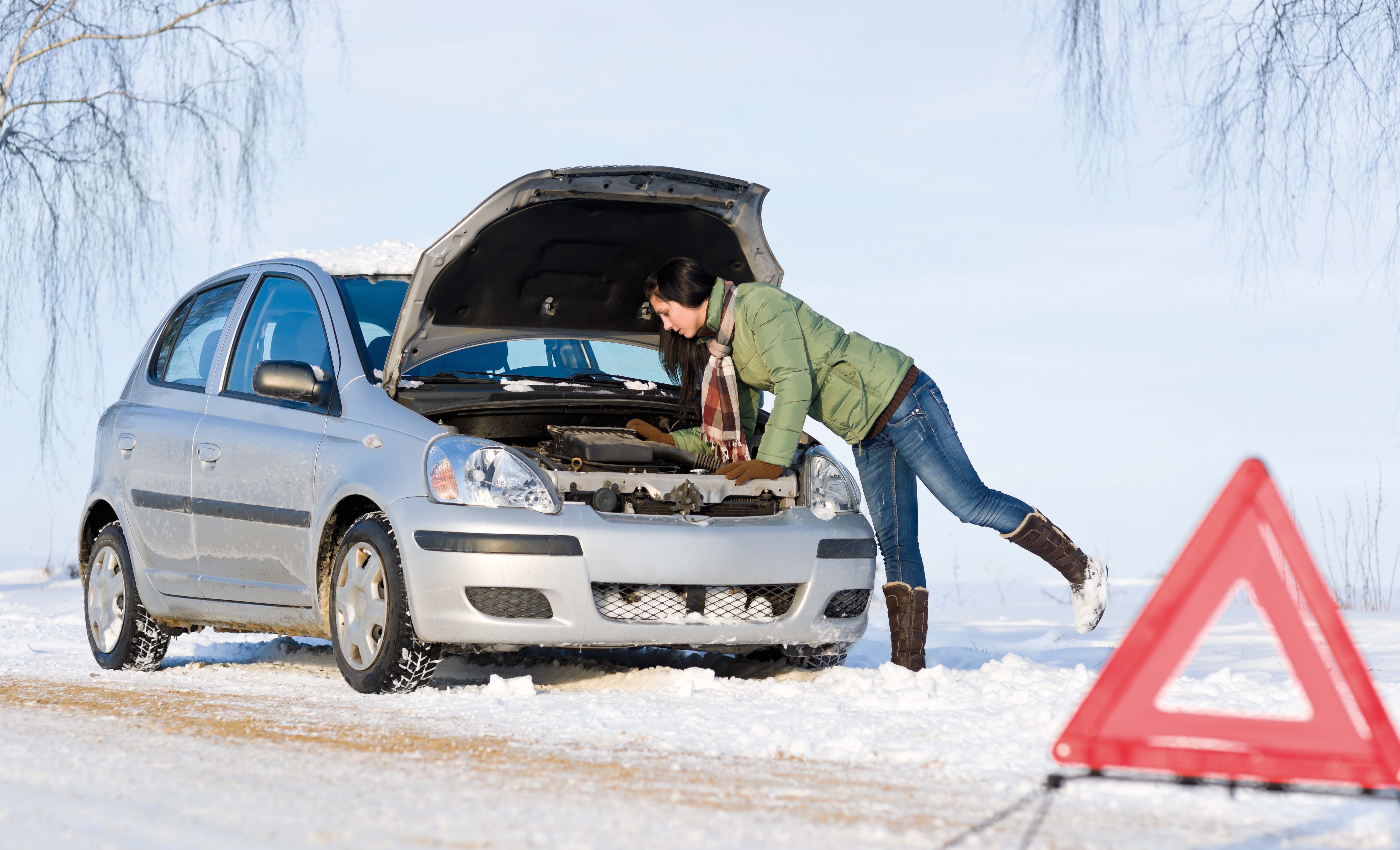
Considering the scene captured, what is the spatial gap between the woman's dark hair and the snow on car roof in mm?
1122

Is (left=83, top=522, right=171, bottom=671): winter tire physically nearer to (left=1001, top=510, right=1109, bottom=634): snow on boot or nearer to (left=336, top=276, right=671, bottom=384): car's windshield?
(left=336, top=276, right=671, bottom=384): car's windshield

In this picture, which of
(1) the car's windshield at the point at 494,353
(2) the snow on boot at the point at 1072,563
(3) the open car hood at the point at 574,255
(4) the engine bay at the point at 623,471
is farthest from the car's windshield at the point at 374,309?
(2) the snow on boot at the point at 1072,563

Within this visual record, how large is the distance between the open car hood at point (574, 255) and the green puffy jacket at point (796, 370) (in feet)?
1.37

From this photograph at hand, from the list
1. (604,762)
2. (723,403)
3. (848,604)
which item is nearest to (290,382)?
(723,403)

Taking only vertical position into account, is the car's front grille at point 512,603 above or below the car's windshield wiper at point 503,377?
below

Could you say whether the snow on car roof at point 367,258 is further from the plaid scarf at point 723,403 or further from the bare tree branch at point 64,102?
the bare tree branch at point 64,102

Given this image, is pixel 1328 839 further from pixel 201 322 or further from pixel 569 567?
pixel 201 322

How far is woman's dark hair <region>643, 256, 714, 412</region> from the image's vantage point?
5.89m

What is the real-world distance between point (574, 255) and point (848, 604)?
1.97 m

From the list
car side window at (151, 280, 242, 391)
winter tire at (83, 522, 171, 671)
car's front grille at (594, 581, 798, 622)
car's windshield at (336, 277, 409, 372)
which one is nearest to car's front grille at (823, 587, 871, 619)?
car's front grille at (594, 581, 798, 622)

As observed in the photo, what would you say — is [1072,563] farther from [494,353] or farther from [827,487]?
[494,353]

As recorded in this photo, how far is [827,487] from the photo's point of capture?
5988 millimetres

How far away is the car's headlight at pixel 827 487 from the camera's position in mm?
5883

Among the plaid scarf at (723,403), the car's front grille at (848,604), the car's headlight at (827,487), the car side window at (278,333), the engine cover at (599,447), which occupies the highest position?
the car side window at (278,333)
